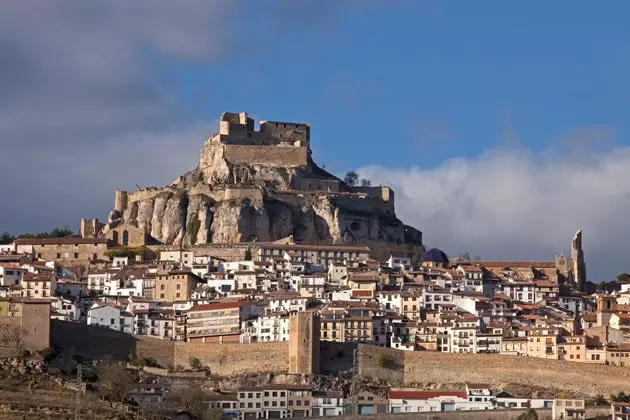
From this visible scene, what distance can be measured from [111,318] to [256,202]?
61.4ft

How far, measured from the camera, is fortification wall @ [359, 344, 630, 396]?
6719 cm

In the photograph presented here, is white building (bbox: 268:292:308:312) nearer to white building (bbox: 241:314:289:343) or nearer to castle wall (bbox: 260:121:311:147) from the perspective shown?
white building (bbox: 241:314:289:343)

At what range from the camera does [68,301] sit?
254 feet

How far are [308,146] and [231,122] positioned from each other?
4585mm

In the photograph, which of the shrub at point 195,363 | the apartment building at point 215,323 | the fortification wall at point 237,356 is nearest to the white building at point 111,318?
the apartment building at point 215,323

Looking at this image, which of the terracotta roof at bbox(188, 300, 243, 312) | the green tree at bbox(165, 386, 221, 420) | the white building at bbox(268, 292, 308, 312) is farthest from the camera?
the white building at bbox(268, 292, 308, 312)

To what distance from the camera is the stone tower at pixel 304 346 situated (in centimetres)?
6838

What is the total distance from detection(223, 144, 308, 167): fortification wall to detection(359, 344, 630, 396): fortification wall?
2882 centimetres

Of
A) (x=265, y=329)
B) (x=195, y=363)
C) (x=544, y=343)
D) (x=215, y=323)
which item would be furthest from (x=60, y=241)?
(x=544, y=343)

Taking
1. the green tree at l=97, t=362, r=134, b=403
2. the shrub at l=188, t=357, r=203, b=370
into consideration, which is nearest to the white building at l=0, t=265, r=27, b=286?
the shrub at l=188, t=357, r=203, b=370

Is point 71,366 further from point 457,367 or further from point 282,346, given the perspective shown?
point 457,367

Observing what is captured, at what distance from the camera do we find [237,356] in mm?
70125

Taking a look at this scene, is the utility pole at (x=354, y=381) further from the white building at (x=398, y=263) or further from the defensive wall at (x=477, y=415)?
the white building at (x=398, y=263)

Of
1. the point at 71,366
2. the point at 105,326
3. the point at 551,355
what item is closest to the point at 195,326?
the point at 105,326
